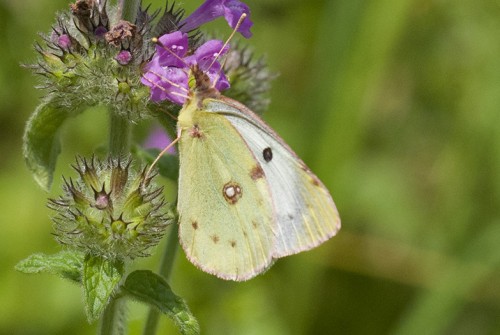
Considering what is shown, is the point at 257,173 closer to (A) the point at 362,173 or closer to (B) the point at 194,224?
(B) the point at 194,224

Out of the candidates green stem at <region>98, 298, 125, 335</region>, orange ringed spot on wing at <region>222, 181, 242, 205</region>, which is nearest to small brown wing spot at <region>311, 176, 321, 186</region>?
orange ringed spot on wing at <region>222, 181, 242, 205</region>

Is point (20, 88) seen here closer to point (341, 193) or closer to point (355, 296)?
point (341, 193)

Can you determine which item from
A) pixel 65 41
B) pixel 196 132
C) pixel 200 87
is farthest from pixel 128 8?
pixel 196 132

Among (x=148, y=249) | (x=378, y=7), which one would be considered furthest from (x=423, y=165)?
(x=148, y=249)

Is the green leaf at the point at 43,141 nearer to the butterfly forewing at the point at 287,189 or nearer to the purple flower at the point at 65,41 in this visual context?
the purple flower at the point at 65,41

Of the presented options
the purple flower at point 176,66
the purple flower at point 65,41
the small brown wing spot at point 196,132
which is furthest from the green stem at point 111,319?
the purple flower at point 65,41

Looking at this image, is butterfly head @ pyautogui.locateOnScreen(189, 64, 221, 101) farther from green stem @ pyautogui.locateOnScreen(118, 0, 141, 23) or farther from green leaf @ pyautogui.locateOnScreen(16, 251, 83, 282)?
green leaf @ pyautogui.locateOnScreen(16, 251, 83, 282)

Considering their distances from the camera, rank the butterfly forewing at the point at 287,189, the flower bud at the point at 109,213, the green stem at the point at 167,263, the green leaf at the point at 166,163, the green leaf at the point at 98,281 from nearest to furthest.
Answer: the green leaf at the point at 98,281, the flower bud at the point at 109,213, the butterfly forewing at the point at 287,189, the green stem at the point at 167,263, the green leaf at the point at 166,163
